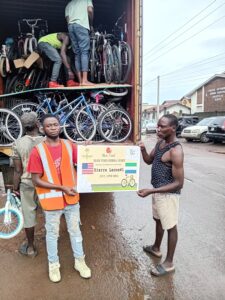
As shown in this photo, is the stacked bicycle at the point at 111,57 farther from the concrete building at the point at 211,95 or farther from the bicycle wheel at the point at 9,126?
the concrete building at the point at 211,95

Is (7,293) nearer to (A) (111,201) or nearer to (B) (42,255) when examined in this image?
(B) (42,255)

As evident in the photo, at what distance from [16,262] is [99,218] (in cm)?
168

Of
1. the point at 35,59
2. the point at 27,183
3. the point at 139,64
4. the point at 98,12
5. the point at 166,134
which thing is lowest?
the point at 27,183

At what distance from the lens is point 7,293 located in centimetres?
263

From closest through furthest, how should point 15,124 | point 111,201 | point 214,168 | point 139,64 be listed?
point 139,64 → point 15,124 → point 111,201 → point 214,168

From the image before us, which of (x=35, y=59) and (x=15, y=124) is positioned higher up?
(x=35, y=59)

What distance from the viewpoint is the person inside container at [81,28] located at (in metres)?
4.29

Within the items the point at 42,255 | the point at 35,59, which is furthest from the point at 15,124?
the point at 42,255

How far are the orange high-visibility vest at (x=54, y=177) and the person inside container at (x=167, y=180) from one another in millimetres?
740

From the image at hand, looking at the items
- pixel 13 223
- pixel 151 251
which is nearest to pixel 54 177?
pixel 13 223

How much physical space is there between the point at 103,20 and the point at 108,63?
1608mm

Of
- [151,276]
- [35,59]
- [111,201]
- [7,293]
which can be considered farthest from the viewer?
[111,201]

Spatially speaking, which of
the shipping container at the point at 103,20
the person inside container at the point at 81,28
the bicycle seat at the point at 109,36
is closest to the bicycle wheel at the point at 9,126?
the shipping container at the point at 103,20

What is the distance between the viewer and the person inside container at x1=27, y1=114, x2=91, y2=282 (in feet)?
8.36
